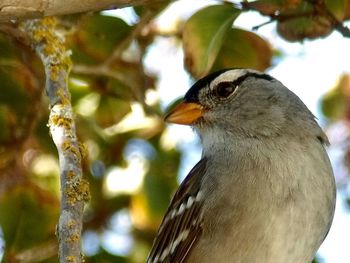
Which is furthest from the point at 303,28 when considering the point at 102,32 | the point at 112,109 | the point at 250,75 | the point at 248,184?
the point at 112,109

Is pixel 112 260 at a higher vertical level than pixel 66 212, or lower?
higher

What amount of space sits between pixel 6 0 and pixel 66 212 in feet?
2.05

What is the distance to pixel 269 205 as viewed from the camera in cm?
342

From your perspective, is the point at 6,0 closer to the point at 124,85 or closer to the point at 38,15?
the point at 38,15

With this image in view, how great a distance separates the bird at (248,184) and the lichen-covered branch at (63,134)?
26.8 inches

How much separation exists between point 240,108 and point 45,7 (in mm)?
1311

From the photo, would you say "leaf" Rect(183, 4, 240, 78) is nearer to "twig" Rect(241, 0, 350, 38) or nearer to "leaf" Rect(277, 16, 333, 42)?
"twig" Rect(241, 0, 350, 38)

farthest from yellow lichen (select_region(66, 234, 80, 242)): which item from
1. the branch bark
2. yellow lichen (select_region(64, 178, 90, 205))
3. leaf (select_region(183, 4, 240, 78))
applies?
leaf (select_region(183, 4, 240, 78))

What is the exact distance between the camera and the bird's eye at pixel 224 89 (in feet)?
13.3

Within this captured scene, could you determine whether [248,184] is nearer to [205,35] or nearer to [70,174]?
[205,35]

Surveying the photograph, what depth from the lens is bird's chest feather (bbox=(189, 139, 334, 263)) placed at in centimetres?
340

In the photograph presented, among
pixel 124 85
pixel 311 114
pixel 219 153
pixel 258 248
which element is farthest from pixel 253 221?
pixel 124 85

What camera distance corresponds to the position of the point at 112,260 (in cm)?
402

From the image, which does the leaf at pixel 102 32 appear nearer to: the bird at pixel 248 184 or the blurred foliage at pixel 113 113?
the blurred foliage at pixel 113 113
